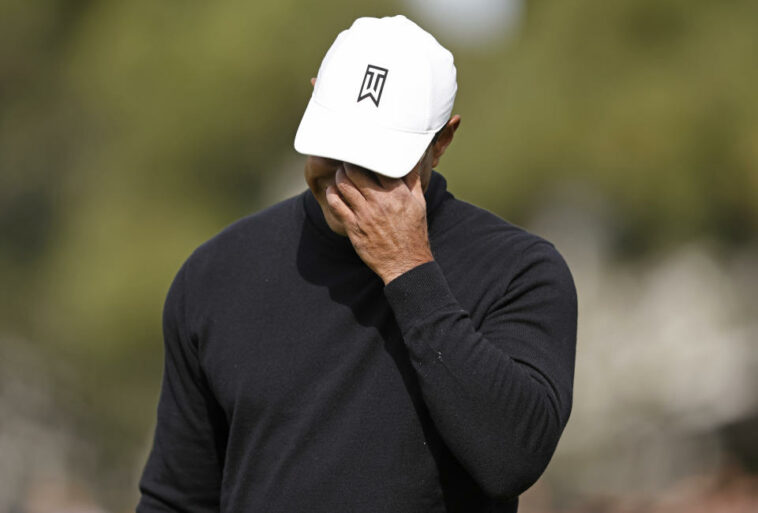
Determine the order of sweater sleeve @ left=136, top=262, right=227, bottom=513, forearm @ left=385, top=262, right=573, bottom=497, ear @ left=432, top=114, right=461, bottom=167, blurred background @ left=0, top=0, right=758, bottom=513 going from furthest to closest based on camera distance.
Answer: blurred background @ left=0, top=0, right=758, bottom=513 < sweater sleeve @ left=136, top=262, right=227, bottom=513 < ear @ left=432, top=114, right=461, bottom=167 < forearm @ left=385, top=262, right=573, bottom=497

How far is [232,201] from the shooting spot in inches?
330

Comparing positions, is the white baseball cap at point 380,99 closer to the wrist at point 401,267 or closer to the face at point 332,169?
the face at point 332,169

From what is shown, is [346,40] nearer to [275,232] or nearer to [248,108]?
[275,232]

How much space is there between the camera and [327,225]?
82.9 inches

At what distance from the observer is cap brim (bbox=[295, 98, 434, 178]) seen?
1.84m

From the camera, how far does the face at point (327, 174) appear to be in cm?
193

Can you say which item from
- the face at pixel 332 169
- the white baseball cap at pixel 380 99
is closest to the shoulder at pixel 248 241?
the face at pixel 332 169

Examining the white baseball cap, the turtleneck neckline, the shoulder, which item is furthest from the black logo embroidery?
the shoulder

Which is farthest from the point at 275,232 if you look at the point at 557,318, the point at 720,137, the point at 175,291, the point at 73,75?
the point at 73,75

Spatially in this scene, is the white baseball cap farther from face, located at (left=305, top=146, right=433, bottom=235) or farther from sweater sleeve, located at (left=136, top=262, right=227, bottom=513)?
sweater sleeve, located at (left=136, top=262, right=227, bottom=513)

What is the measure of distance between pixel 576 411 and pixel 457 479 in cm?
599

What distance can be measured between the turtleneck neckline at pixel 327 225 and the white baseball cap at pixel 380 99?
16cm

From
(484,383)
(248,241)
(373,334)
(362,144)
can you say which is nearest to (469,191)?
(248,241)

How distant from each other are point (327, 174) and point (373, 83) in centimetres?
19
